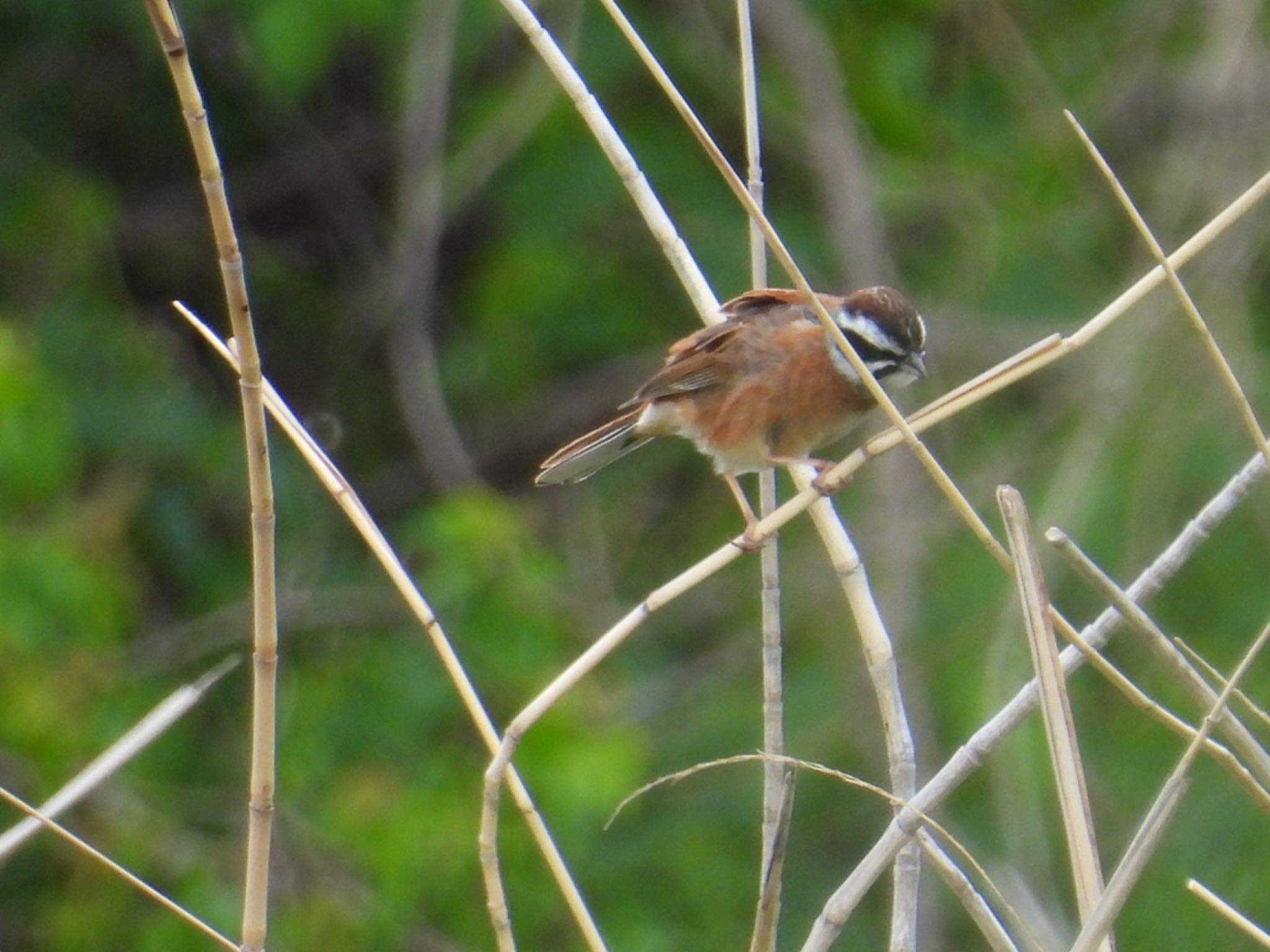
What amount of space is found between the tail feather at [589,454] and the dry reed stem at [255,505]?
4.84 feet

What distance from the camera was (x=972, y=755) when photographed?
1.82 metres

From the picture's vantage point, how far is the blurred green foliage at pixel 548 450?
5070 mm

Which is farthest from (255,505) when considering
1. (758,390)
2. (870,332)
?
(758,390)

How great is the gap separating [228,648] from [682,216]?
1989 mm

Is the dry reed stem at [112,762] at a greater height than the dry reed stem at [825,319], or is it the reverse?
the dry reed stem at [825,319]

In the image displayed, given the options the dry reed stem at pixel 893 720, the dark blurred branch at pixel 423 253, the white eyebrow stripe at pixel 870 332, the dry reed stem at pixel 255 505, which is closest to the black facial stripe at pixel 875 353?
the white eyebrow stripe at pixel 870 332

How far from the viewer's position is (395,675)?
578 cm

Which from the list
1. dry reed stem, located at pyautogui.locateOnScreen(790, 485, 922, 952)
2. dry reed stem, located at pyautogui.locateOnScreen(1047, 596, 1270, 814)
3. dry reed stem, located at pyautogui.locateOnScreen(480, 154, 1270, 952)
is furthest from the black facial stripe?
dry reed stem, located at pyautogui.locateOnScreen(1047, 596, 1270, 814)

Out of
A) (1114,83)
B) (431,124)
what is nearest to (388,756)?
(431,124)

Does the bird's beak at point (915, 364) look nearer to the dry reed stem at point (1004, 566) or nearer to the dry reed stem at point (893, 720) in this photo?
the dry reed stem at point (893, 720)

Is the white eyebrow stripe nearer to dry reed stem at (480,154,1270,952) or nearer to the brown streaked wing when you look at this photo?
the brown streaked wing

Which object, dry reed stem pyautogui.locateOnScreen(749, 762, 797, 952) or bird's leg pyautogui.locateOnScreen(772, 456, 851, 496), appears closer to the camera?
dry reed stem pyautogui.locateOnScreen(749, 762, 797, 952)

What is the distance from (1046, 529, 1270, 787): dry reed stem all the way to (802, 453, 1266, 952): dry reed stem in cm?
6

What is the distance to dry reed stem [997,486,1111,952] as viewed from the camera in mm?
1657
